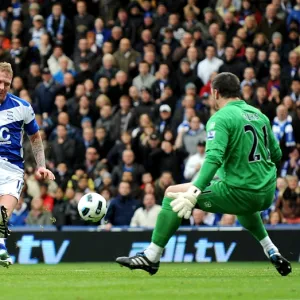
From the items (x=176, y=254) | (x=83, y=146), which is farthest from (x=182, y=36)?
(x=176, y=254)

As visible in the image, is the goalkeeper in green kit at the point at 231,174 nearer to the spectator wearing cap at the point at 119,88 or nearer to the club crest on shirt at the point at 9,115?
the club crest on shirt at the point at 9,115

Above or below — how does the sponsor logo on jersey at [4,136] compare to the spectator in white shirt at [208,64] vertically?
below

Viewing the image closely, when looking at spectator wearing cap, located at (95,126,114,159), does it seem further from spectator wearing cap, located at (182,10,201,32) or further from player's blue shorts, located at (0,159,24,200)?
player's blue shorts, located at (0,159,24,200)

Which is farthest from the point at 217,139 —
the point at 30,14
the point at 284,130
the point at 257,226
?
the point at 30,14

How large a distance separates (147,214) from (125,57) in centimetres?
548

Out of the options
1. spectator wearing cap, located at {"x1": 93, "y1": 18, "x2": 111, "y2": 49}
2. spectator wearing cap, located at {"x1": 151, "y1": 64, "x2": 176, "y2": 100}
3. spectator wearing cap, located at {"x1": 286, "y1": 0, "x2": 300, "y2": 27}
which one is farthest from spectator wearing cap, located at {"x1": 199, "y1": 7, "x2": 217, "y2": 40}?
spectator wearing cap, located at {"x1": 93, "y1": 18, "x2": 111, "y2": 49}

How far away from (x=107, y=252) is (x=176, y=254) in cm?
127

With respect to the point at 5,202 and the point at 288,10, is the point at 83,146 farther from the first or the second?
the point at 5,202

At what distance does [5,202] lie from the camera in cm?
1260

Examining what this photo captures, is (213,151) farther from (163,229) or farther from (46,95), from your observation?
(46,95)

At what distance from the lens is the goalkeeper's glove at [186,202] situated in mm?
10602

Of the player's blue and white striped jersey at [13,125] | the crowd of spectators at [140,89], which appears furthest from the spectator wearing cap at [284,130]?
the player's blue and white striped jersey at [13,125]

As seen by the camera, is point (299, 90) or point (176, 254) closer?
point (176, 254)

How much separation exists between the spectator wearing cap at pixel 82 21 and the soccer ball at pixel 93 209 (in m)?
12.5
